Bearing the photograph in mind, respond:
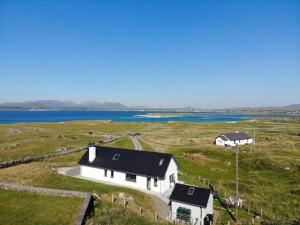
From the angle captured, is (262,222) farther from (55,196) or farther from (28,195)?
(28,195)

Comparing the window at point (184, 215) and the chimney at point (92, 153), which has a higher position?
the chimney at point (92, 153)

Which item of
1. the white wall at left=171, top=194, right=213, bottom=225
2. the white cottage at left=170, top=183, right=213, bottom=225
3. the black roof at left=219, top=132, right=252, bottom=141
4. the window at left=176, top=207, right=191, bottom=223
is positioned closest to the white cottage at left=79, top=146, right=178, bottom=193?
the white cottage at left=170, top=183, right=213, bottom=225

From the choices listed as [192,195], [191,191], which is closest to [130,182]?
[191,191]

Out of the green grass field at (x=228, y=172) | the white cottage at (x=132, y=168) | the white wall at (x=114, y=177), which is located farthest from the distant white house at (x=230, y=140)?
the white wall at (x=114, y=177)

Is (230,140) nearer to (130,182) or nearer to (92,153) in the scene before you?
(130,182)

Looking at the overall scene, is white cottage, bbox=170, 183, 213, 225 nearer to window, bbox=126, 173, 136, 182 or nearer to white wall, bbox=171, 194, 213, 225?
white wall, bbox=171, 194, 213, 225

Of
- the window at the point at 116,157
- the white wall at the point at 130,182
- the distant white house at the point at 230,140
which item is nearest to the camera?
the white wall at the point at 130,182

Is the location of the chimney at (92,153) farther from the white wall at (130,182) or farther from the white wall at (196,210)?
the white wall at (196,210)

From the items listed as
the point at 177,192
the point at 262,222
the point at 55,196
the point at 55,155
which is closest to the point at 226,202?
the point at 262,222
